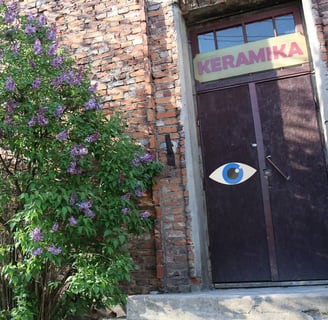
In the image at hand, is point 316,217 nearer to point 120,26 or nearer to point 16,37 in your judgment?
point 120,26

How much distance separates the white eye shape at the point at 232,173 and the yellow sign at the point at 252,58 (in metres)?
1.06

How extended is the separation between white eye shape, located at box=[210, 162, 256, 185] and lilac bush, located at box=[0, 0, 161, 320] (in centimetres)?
77

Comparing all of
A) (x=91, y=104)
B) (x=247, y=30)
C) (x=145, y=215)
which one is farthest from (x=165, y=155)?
(x=247, y=30)

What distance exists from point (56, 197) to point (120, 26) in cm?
239

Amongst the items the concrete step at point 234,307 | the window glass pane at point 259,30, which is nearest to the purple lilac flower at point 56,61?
the window glass pane at point 259,30

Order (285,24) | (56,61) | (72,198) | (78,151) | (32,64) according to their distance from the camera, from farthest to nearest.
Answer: (285,24)
(56,61)
(32,64)
(78,151)
(72,198)

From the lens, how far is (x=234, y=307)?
2902 millimetres

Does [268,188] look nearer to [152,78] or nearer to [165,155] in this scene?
[165,155]

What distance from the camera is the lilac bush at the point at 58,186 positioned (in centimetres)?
327

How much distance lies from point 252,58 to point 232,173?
1.35m

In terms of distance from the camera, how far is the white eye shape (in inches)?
164

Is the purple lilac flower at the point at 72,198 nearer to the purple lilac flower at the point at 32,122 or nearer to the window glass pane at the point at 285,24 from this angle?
the purple lilac flower at the point at 32,122

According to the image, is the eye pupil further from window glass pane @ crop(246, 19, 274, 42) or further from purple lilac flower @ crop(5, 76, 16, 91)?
purple lilac flower @ crop(5, 76, 16, 91)

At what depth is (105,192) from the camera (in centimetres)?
368
